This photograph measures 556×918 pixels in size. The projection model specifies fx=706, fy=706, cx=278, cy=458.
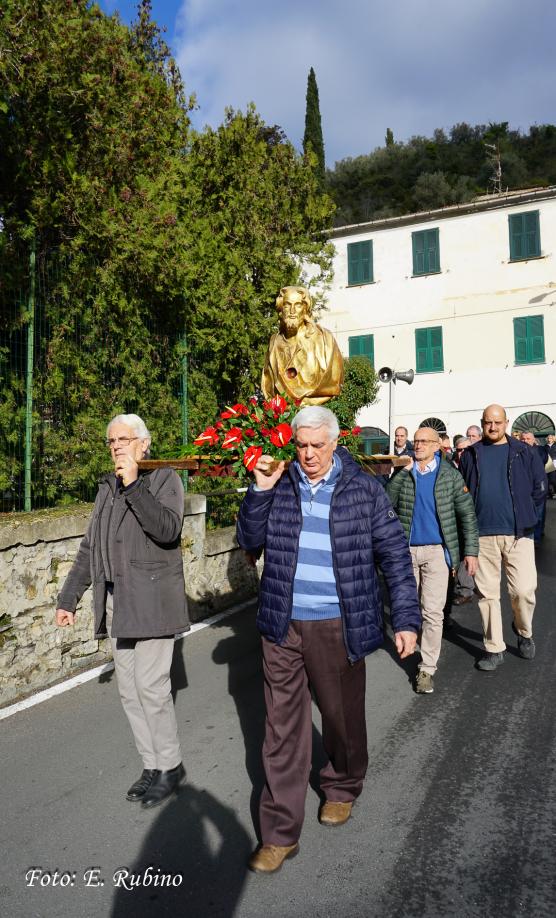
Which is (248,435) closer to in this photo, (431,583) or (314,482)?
(314,482)

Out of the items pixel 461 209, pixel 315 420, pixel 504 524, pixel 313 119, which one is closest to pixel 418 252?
pixel 461 209

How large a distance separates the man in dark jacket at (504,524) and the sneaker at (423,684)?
2.76 feet

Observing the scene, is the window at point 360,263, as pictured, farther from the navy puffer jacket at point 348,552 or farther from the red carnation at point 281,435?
the navy puffer jacket at point 348,552

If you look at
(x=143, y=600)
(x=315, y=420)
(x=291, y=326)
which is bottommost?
(x=143, y=600)

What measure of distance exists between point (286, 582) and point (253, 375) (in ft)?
26.6

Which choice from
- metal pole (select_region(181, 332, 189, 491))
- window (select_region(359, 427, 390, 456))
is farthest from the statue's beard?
window (select_region(359, 427, 390, 456))

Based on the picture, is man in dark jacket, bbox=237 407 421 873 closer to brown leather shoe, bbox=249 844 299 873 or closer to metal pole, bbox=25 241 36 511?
brown leather shoe, bbox=249 844 299 873

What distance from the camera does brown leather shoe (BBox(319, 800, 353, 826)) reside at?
319 cm

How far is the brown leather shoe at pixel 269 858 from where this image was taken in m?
2.84

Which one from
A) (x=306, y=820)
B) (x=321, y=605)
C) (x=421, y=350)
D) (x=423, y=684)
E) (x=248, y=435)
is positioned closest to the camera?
(x=321, y=605)

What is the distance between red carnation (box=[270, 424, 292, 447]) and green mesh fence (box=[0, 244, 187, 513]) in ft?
9.12

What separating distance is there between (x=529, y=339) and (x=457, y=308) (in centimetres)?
277

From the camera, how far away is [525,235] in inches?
974

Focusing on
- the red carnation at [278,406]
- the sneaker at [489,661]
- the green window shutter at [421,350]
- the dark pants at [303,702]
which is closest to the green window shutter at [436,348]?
the green window shutter at [421,350]
